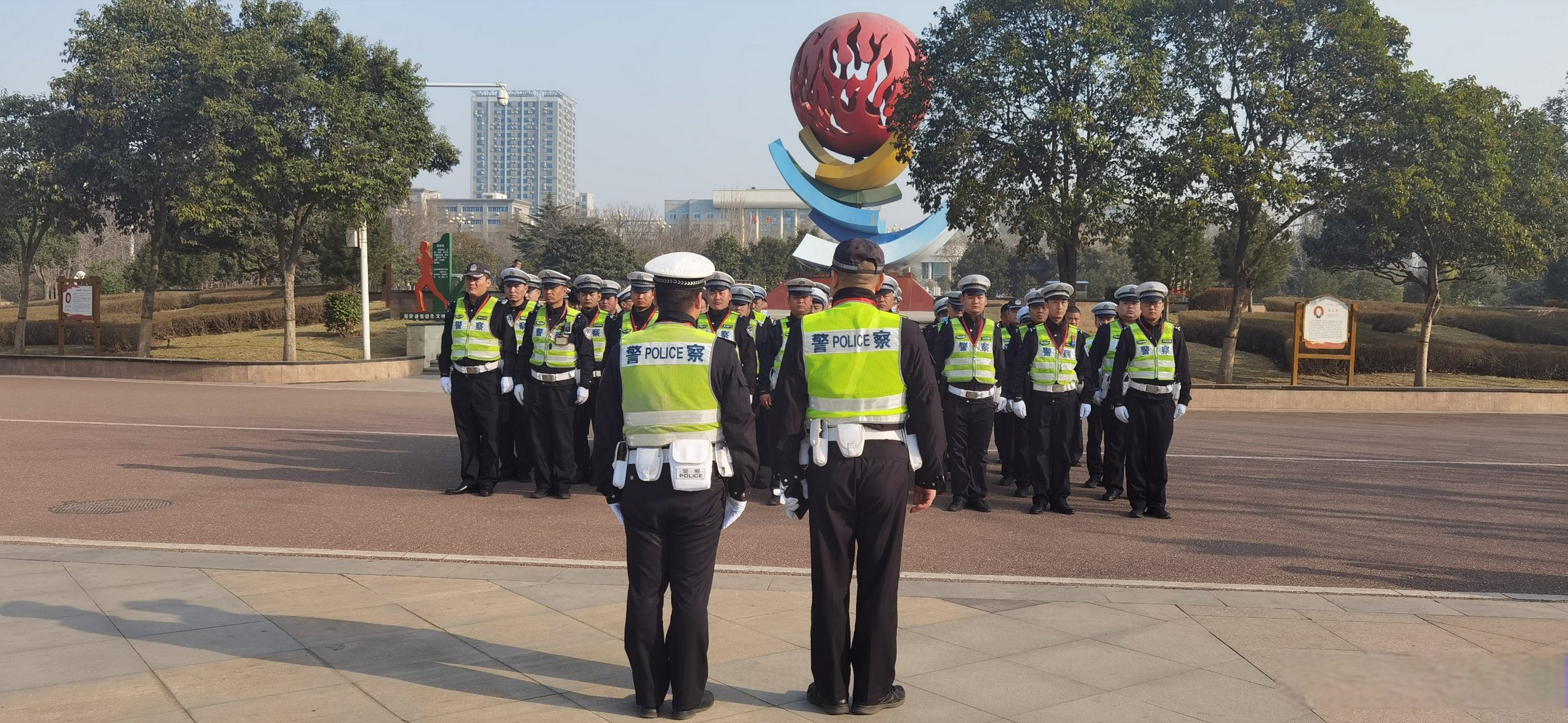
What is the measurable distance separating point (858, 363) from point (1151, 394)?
18.1ft

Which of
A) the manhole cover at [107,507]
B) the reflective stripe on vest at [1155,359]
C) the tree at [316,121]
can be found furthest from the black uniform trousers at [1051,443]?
the tree at [316,121]

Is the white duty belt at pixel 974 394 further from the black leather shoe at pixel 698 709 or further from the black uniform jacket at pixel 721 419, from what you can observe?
the black leather shoe at pixel 698 709

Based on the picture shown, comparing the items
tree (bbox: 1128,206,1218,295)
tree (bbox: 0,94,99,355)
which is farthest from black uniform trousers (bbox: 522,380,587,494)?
tree (bbox: 0,94,99,355)

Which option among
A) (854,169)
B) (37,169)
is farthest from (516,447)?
(854,169)

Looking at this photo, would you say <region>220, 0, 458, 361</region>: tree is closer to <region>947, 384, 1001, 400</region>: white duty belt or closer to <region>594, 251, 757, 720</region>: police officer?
<region>947, 384, 1001, 400</region>: white duty belt

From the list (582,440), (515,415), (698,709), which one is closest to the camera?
(698,709)

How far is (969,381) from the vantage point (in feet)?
32.4

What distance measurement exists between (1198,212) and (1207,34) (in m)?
3.64

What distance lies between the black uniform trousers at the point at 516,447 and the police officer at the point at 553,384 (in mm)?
404

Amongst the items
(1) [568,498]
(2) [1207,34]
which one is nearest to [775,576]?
(1) [568,498]

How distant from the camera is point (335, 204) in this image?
2580 centimetres

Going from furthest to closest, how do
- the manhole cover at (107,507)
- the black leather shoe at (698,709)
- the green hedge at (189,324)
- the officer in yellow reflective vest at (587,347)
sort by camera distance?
the green hedge at (189,324) → the officer in yellow reflective vest at (587,347) → the manhole cover at (107,507) → the black leather shoe at (698,709)

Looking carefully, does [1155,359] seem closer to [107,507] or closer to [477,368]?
[477,368]

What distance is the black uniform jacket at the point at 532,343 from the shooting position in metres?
10.6
